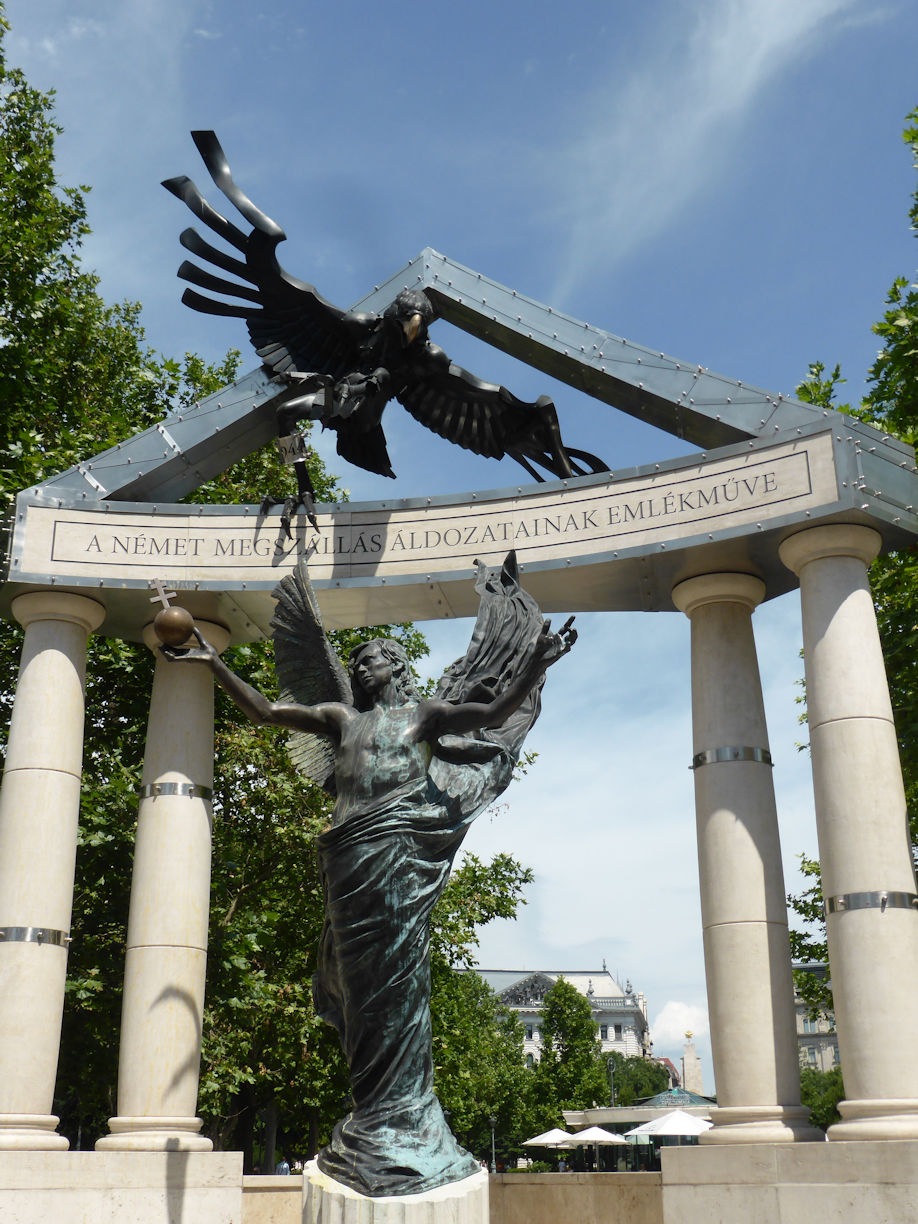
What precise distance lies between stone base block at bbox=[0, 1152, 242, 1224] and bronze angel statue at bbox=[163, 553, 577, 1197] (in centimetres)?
583

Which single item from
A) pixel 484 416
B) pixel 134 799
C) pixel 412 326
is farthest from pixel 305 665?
pixel 134 799

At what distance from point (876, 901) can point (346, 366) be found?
8.25 meters

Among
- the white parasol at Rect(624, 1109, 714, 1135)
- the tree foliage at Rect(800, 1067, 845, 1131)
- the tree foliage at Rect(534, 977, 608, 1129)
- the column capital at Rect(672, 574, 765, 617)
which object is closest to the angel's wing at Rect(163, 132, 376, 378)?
the column capital at Rect(672, 574, 765, 617)

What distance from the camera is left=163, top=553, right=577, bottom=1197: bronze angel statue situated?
5.71m

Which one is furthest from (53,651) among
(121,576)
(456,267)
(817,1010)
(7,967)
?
(817,1010)

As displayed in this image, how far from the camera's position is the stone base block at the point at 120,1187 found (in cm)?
1048

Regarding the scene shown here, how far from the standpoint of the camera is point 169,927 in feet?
40.1

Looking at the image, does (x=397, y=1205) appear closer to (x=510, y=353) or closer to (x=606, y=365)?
(x=606, y=365)

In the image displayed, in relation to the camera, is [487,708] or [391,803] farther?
[487,708]

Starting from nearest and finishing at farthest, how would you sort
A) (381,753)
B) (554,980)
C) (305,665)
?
(381,753) < (305,665) < (554,980)

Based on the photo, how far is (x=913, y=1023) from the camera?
9.85 metres

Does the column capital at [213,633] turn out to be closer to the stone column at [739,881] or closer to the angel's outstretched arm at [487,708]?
the stone column at [739,881]

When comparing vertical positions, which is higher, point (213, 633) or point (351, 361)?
point (351, 361)

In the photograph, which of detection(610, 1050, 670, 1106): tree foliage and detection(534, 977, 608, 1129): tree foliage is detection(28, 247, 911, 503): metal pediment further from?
detection(610, 1050, 670, 1106): tree foliage
